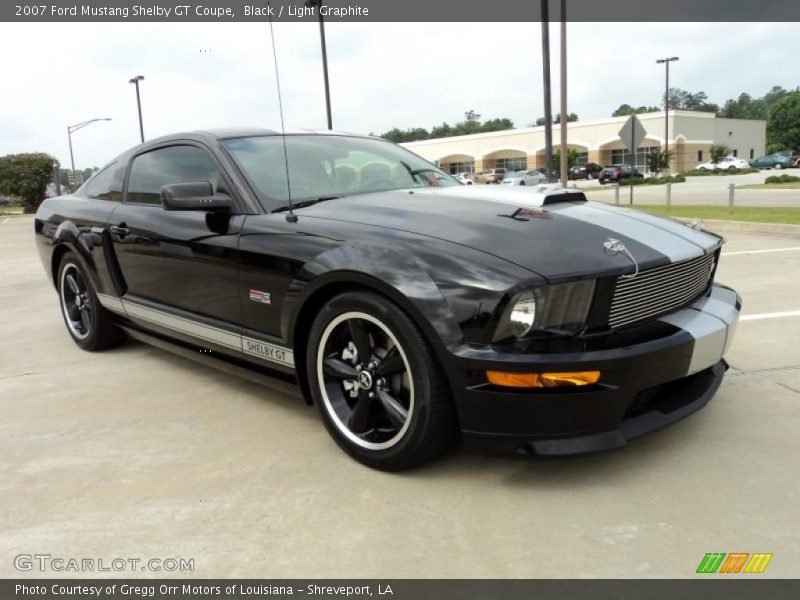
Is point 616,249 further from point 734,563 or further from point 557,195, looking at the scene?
point 734,563

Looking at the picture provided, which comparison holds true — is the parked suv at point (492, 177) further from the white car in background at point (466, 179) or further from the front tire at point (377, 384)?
the front tire at point (377, 384)

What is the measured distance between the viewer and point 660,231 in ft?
9.39

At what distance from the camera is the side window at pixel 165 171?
3.51 meters

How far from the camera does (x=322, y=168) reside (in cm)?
349

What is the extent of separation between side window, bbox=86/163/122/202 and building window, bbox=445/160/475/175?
66433 mm

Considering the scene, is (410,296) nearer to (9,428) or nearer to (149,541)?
(149,541)

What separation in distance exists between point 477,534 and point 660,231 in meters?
1.54

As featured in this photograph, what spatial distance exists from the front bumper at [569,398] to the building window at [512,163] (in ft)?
211

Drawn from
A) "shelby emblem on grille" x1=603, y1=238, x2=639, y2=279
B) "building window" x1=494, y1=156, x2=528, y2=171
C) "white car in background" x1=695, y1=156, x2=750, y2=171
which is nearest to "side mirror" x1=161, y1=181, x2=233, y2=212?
"shelby emblem on grille" x1=603, y1=238, x2=639, y2=279

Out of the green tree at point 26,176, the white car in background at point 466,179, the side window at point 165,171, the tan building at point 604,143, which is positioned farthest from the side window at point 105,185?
the tan building at point 604,143

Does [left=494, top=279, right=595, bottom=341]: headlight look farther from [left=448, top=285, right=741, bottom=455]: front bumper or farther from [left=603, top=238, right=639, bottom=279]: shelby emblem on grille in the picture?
[left=603, top=238, right=639, bottom=279]: shelby emblem on grille

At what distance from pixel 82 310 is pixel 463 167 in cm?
6853

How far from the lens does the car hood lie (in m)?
2.38
